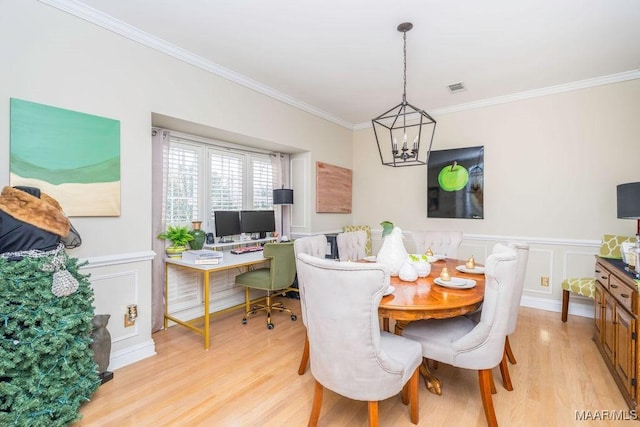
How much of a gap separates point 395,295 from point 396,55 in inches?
91.5

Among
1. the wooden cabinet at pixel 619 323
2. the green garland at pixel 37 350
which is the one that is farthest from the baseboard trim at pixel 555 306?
the green garland at pixel 37 350

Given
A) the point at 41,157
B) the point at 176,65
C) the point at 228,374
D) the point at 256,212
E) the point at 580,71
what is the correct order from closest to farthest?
the point at 41,157 < the point at 228,374 < the point at 176,65 < the point at 580,71 < the point at 256,212

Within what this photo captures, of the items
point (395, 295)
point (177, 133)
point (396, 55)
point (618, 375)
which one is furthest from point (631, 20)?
point (177, 133)

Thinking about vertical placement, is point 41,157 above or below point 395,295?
above

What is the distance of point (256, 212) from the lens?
3971 millimetres

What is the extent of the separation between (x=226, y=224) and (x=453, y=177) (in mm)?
3204

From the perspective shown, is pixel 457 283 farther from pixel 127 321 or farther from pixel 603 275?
pixel 127 321

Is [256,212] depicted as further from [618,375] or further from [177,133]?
[618,375]

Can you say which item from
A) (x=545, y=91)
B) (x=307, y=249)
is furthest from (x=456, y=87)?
(x=307, y=249)

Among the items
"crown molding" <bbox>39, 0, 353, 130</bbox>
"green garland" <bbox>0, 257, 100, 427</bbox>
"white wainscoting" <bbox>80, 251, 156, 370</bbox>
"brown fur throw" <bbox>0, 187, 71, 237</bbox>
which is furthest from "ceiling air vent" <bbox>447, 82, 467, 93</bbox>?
"green garland" <bbox>0, 257, 100, 427</bbox>

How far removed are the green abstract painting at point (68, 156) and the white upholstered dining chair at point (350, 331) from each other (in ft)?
6.00

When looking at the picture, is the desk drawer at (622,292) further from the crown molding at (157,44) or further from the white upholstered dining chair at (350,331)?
the crown molding at (157,44)

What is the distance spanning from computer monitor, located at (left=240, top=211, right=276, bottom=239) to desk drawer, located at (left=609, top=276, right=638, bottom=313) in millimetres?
3463

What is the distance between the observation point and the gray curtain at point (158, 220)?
308 centimetres
